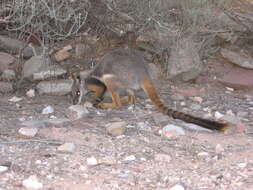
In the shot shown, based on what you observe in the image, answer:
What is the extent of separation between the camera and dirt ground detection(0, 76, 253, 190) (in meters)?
4.07

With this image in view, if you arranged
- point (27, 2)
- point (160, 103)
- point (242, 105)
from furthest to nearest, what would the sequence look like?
point (242, 105)
point (160, 103)
point (27, 2)

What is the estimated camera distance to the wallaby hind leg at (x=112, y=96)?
6.29m

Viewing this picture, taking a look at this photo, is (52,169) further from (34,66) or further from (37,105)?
(34,66)

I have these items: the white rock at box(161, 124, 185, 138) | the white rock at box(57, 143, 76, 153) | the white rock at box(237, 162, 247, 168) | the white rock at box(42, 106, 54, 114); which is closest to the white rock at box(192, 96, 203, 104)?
the white rock at box(161, 124, 185, 138)

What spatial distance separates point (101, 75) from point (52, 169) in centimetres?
250

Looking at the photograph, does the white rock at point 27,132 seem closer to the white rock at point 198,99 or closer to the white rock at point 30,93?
the white rock at point 30,93

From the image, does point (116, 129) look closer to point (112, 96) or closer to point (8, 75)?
point (112, 96)

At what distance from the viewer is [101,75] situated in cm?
654

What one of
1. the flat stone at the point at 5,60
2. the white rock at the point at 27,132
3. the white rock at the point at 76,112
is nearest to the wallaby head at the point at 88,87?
the white rock at the point at 76,112

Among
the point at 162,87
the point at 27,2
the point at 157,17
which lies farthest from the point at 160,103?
the point at 27,2

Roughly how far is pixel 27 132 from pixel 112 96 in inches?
64.7

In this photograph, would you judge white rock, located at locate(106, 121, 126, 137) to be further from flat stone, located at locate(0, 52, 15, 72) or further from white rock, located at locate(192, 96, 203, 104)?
flat stone, located at locate(0, 52, 15, 72)

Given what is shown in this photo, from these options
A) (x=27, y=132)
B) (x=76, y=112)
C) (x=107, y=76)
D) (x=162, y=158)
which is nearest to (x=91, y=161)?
(x=162, y=158)

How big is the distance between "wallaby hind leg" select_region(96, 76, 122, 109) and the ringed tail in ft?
1.29
